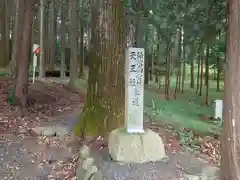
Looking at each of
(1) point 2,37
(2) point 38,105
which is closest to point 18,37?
(2) point 38,105

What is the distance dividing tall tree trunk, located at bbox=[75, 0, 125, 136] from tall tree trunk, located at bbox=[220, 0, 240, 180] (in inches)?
121

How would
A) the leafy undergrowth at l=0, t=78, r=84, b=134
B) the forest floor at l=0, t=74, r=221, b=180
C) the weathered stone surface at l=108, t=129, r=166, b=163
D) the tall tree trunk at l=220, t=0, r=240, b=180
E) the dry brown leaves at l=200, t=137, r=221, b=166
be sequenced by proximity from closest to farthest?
the tall tree trunk at l=220, t=0, r=240, b=180, the weathered stone surface at l=108, t=129, r=166, b=163, the forest floor at l=0, t=74, r=221, b=180, the dry brown leaves at l=200, t=137, r=221, b=166, the leafy undergrowth at l=0, t=78, r=84, b=134

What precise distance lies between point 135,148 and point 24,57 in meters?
5.41

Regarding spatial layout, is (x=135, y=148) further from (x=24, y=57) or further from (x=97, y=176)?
(x=24, y=57)

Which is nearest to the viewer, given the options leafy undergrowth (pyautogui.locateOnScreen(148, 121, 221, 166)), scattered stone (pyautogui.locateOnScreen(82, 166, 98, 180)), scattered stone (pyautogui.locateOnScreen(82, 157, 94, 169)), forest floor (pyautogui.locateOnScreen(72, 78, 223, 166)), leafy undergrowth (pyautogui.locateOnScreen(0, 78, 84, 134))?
scattered stone (pyautogui.locateOnScreen(82, 166, 98, 180))

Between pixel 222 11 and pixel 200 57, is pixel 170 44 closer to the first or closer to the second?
pixel 200 57

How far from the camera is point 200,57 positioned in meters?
16.1

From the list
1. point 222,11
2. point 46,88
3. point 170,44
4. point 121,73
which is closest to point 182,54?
point 170,44

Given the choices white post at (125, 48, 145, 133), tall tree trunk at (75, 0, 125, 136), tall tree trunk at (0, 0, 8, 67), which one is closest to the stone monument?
white post at (125, 48, 145, 133)

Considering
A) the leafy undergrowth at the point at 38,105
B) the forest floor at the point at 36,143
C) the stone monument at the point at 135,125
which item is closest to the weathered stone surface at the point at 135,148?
the stone monument at the point at 135,125

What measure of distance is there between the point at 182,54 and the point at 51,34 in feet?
29.3

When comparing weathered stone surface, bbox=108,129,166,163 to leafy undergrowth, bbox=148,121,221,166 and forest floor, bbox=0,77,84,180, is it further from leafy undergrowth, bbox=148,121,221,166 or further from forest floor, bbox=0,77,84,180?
forest floor, bbox=0,77,84,180

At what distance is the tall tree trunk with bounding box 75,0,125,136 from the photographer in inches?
269

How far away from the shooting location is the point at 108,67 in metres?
6.84
